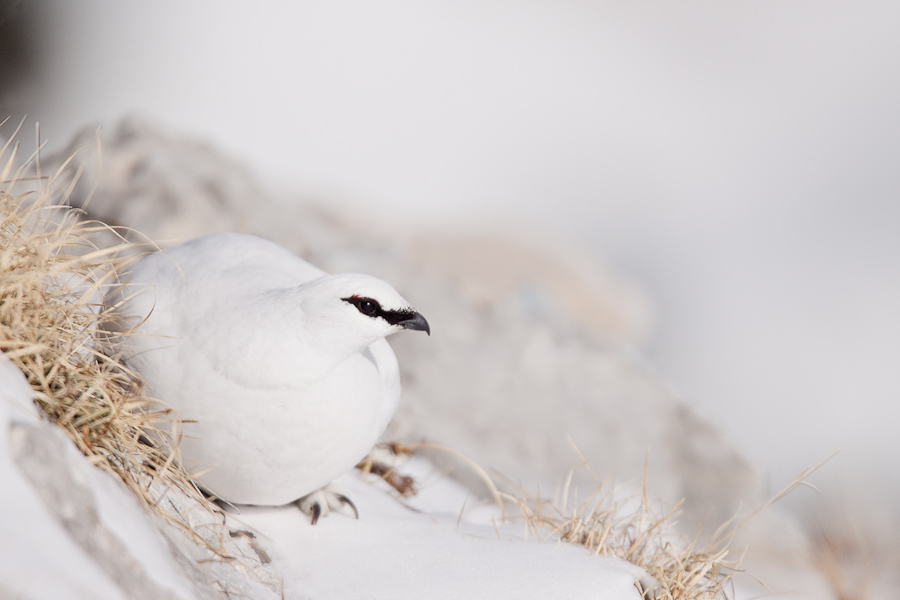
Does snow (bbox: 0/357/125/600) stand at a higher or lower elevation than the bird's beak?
lower

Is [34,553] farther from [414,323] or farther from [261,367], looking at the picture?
[414,323]

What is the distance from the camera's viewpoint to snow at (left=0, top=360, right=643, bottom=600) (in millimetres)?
1215

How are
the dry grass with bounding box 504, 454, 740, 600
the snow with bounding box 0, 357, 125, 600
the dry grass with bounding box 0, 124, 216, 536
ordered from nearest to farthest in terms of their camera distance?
the snow with bounding box 0, 357, 125, 600 < the dry grass with bounding box 0, 124, 216, 536 < the dry grass with bounding box 504, 454, 740, 600

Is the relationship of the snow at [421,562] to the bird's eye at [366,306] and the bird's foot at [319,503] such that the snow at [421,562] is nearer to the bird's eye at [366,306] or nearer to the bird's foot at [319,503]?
the bird's foot at [319,503]

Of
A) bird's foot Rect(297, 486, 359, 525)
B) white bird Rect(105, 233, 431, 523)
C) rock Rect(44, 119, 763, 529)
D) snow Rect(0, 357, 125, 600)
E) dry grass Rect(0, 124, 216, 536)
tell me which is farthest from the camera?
rock Rect(44, 119, 763, 529)

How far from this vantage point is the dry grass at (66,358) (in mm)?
1653

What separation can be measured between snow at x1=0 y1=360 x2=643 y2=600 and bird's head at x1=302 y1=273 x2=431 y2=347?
64cm

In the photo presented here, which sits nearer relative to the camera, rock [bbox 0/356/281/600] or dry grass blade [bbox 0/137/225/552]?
rock [bbox 0/356/281/600]

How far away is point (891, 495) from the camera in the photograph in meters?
7.03

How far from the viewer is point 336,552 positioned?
225 cm

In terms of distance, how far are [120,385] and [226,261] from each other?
52 centimetres

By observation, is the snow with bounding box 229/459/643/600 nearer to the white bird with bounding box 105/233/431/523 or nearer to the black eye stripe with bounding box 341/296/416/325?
the white bird with bounding box 105/233/431/523

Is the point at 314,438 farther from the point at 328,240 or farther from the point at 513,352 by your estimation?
the point at 328,240

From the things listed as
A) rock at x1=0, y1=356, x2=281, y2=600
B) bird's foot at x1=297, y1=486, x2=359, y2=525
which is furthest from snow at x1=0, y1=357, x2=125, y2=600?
bird's foot at x1=297, y1=486, x2=359, y2=525
